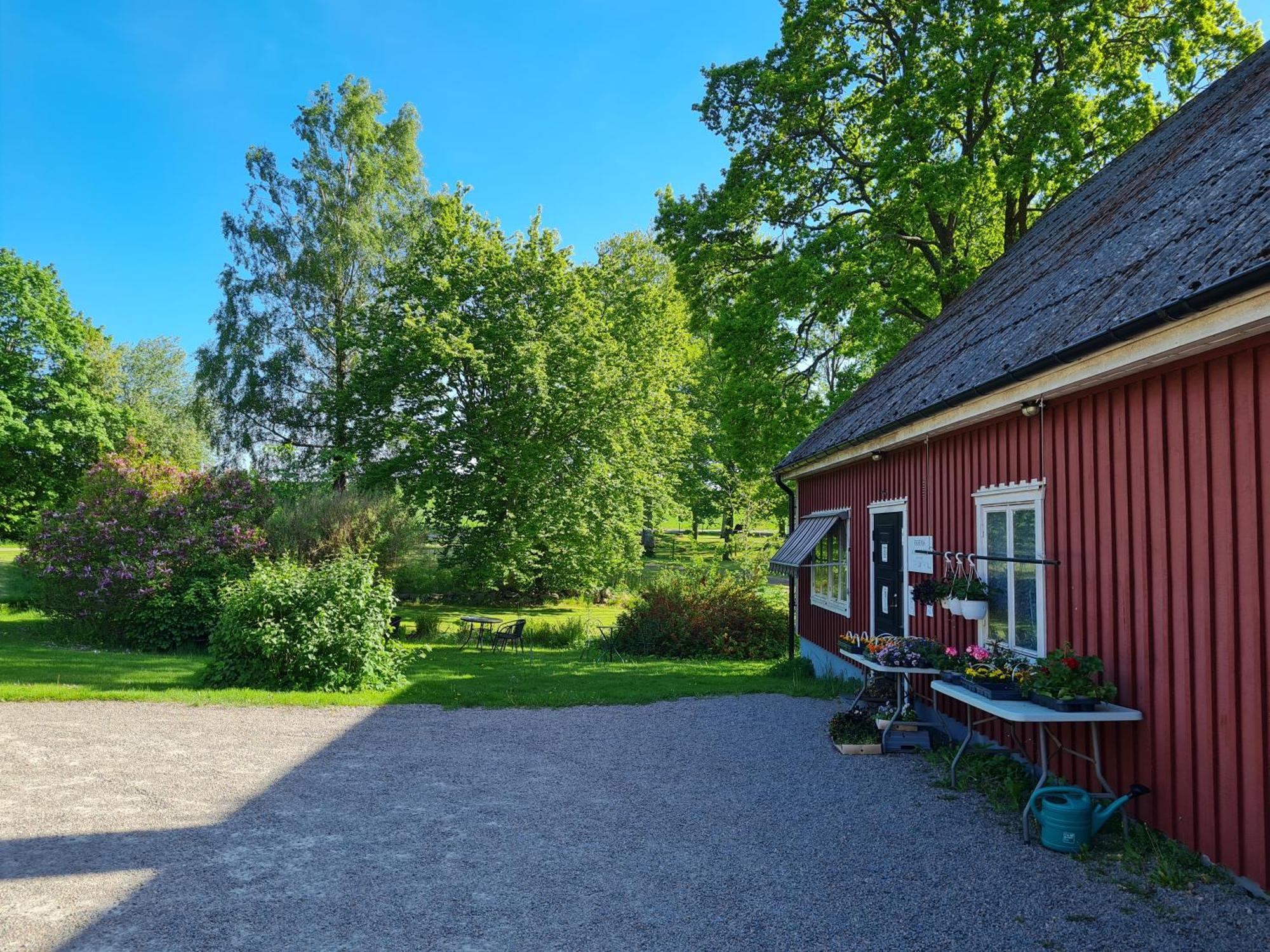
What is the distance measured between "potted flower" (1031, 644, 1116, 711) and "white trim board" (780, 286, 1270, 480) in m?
1.88

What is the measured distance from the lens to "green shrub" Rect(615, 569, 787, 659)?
51.5ft

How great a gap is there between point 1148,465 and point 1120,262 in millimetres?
2083

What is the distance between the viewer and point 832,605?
40.6 feet

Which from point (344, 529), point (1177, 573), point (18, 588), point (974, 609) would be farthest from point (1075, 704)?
point (18, 588)

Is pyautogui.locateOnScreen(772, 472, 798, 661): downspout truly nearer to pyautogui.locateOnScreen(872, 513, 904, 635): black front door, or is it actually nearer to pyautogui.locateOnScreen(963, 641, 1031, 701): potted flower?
pyautogui.locateOnScreen(872, 513, 904, 635): black front door

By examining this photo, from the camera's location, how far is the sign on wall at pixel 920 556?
329 inches

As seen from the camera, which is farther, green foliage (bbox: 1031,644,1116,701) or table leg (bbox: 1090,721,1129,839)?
green foliage (bbox: 1031,644,1116,701)

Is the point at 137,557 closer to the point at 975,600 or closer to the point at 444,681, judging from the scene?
the point at 444,681

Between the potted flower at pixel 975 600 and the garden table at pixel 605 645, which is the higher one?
the potted flower at pixel 975 600

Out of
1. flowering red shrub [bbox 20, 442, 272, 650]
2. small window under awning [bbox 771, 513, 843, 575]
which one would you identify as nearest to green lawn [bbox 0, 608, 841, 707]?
flowering red shrub [bbox 20, 442, 272, 650]

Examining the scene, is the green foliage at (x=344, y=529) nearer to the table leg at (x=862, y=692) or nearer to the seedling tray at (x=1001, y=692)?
the table leg at (x=862, y=692)

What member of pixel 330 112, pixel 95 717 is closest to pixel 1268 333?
pixel 95 717

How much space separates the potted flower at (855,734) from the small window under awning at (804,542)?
13.0ft

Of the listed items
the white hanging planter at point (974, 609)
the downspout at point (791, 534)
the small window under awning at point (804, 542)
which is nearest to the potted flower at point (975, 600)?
the white hanging planter at point (974, 609)
